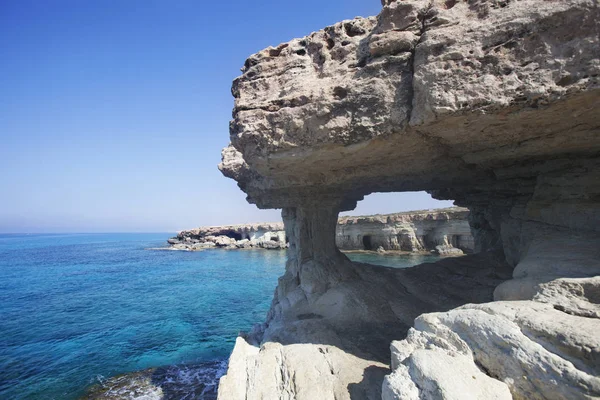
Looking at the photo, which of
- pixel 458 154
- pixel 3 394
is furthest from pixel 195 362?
pixel 458 154

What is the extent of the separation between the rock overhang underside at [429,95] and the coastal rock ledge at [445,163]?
0.02 metres

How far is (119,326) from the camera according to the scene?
14.9 meters

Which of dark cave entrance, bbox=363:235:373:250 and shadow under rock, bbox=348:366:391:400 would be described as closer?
shadow under rock, bbox=348:366:391:400

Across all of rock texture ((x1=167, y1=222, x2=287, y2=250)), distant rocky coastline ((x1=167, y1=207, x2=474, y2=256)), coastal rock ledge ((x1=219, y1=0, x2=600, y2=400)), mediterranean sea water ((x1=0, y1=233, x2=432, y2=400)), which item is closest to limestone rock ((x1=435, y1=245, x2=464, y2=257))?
distant rocky coastline ((x1=167, y1=207, x2=474, y2=256))

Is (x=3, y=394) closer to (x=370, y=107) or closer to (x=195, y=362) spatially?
(x=195, y=362)

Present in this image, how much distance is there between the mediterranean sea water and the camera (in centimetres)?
975

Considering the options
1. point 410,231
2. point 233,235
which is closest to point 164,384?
point 410,231

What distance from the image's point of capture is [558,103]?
12.4ft

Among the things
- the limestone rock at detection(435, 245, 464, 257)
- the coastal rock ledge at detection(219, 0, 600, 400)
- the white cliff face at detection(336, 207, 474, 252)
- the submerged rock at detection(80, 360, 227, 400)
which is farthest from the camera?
the white cliff face at detection(336, 207, 474, 252)

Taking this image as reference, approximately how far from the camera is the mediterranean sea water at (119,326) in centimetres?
975

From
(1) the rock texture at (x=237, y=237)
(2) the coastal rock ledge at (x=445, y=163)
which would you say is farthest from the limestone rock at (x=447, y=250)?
(2) the coastal rock ledge at (x=445, y=163)

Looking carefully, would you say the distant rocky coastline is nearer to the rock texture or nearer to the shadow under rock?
the rock texture

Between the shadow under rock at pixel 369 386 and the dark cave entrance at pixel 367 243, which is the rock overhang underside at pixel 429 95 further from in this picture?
the dark cave entrance at pixel 367 243

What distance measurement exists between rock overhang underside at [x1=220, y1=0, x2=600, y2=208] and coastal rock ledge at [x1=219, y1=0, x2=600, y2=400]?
0.02 meters
